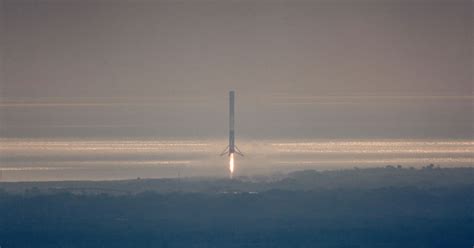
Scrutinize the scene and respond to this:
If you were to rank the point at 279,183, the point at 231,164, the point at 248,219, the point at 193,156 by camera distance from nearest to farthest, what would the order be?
the point at 248,219, the point at 279,183, the point at 231,164, the point at 193,156

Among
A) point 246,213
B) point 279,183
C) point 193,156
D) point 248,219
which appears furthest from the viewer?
point 193,156

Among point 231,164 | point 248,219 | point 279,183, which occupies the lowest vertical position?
point 248,219

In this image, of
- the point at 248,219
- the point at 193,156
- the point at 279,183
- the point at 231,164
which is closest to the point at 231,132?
the point at 231,164

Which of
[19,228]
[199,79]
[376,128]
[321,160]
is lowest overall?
[19,228]

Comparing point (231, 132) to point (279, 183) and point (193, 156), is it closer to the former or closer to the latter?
point (193, 156)

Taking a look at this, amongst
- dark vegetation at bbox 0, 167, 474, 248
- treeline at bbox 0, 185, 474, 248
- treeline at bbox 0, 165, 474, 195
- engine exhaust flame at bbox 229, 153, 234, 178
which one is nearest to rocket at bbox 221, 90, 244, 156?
engine exhaust flame at bbox 229, 153, 234, 178

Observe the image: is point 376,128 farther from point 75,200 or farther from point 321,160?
point 75,200

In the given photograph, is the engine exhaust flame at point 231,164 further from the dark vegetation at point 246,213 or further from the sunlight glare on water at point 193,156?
the dark vegetation at point 246,213

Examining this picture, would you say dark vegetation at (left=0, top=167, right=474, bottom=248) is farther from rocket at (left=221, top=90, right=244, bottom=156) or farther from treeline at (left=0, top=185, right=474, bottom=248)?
rocket at (left=221, top=90, right=244, bottom=156)

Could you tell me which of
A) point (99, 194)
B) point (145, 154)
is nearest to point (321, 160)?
point (145, 154)
